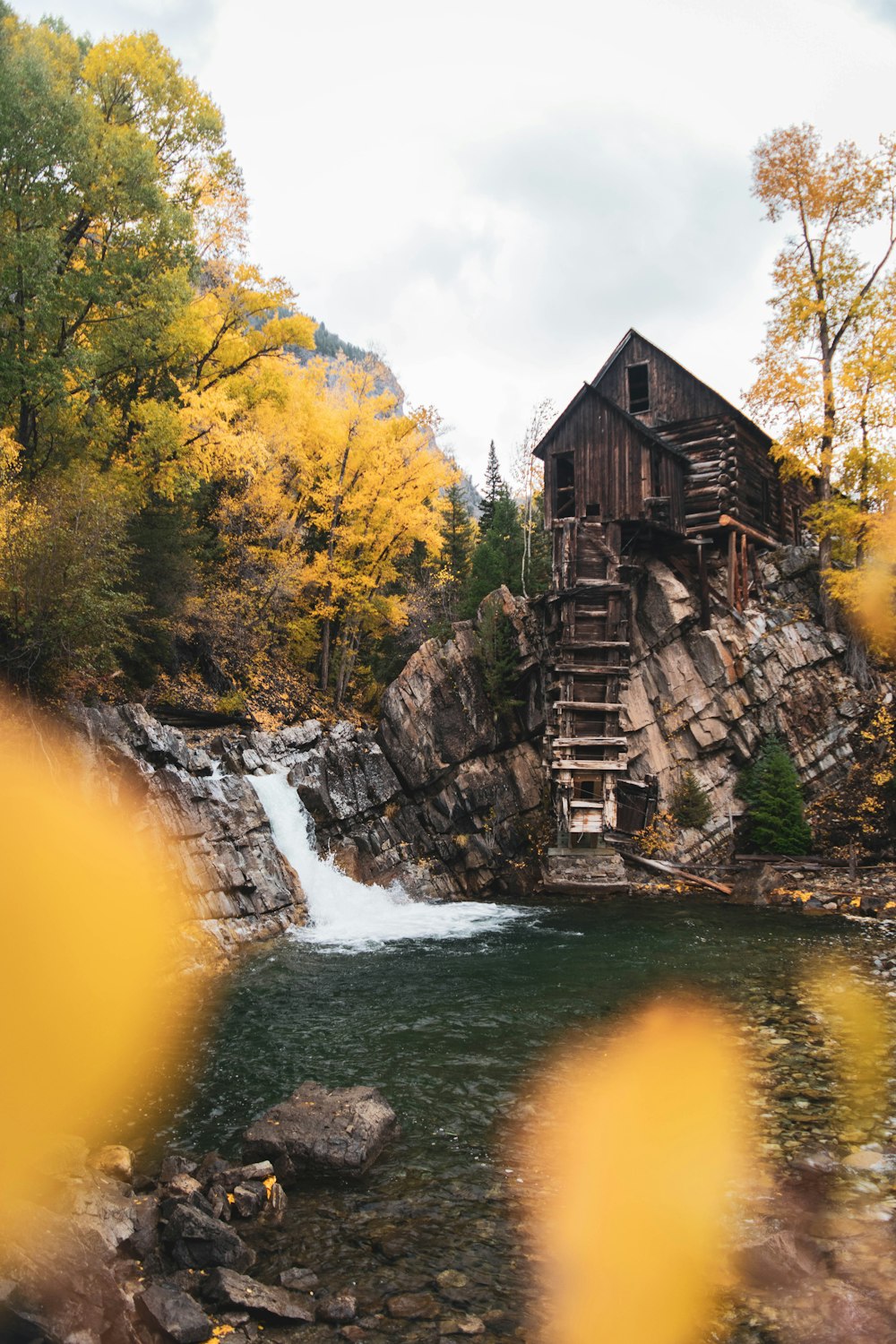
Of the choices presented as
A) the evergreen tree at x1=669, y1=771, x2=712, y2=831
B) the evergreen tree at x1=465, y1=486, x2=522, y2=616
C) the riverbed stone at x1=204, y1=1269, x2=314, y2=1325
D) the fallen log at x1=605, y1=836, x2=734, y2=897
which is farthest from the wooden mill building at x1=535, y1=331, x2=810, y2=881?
the riverbed stone at x1=204, y1=1269, x2=314, y2=1325

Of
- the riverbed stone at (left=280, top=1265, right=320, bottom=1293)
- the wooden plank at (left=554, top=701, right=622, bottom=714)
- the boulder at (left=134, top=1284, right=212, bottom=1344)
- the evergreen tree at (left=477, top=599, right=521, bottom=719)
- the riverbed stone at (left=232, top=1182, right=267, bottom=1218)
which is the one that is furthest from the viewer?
the evergreen tree at (left=477, top=599, right=521, bottom=719)

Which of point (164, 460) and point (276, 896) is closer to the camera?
point (276, 896)

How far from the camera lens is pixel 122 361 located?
842 inches

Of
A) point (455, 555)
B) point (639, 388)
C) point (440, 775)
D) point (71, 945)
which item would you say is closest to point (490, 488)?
point (455, 555)

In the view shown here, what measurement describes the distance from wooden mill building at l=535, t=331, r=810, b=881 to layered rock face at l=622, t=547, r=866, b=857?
3.03 ft

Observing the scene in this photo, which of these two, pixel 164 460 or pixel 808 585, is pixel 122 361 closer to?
pixel 164 460

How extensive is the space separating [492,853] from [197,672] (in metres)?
11.8

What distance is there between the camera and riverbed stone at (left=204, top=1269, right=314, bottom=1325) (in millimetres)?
5477

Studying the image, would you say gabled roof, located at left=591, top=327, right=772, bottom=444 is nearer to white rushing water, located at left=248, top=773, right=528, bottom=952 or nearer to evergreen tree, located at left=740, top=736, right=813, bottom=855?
evergreen tree, located at left=740, top=736, right=813, bottom=855

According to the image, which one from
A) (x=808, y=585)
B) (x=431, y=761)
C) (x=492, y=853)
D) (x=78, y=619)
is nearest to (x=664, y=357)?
(x=808, y=585)

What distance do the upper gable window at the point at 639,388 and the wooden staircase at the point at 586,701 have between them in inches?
252

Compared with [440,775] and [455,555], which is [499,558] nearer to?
[455,555]

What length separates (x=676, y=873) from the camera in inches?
930

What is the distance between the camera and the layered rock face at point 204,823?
1756 centimetres
